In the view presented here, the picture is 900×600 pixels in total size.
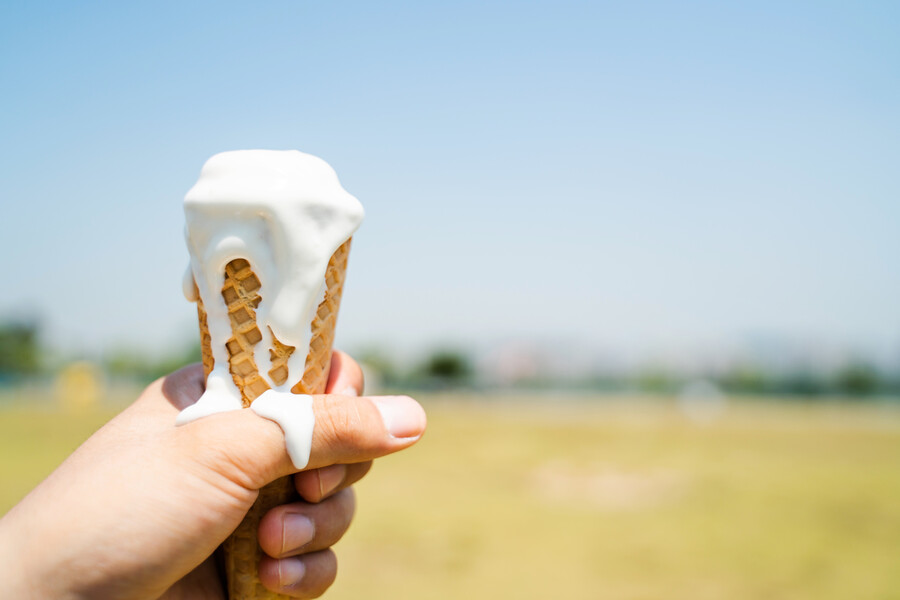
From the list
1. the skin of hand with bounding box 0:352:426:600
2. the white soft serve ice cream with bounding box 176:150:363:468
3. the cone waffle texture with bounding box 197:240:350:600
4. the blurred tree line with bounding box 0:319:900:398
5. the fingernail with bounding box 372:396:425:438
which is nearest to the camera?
the skin of hand with bounding box 0:352:426:600

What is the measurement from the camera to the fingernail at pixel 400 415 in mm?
2074

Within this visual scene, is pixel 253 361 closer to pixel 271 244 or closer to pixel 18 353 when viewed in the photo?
A: pixel 271 244

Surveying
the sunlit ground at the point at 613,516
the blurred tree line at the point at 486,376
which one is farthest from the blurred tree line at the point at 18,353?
the sunlit ground at the point at 613,516

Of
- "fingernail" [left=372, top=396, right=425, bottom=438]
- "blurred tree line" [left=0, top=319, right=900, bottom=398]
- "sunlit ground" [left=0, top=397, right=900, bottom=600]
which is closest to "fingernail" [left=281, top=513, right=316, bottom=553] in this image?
"fingernail" [left=372, top=396, right=425, bottom=438]

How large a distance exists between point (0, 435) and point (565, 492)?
17131 millimetres

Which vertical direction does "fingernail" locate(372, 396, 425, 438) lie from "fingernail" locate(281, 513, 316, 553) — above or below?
above

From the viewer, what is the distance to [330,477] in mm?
2184

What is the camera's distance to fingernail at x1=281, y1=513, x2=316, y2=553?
212 cm

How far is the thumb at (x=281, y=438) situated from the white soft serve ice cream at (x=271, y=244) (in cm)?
4

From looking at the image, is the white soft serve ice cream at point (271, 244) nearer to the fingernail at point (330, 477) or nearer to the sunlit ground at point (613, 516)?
the fingernail at point (330, 477)

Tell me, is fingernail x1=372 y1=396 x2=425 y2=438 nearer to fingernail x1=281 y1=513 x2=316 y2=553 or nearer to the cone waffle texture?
the cone waffle texture

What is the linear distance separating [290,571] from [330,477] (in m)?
0.33

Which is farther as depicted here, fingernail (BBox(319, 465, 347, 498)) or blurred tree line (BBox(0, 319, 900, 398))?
blurred tree line (BBox(0, 319, 900, 398))

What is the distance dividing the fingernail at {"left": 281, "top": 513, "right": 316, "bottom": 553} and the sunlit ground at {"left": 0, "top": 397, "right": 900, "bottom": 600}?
5.99 metres
